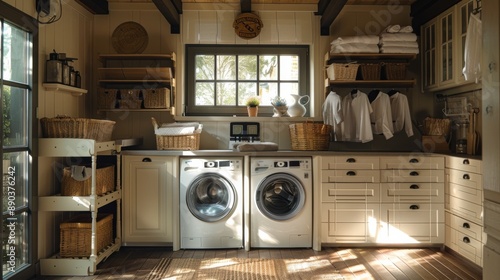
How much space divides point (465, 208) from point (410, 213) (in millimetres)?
490

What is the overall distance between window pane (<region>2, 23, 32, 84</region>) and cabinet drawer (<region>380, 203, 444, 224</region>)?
2.99 m

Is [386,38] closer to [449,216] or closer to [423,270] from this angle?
[449,216]

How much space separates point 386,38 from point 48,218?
3.28 meters

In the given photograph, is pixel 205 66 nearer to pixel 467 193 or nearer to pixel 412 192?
pixel 412 192

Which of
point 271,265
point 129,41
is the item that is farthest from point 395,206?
point 129,41

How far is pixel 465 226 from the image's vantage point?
3.13 m

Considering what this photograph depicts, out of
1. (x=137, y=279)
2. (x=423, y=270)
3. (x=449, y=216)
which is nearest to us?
(x=137, y=279)

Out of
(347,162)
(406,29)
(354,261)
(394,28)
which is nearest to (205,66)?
(347,162)

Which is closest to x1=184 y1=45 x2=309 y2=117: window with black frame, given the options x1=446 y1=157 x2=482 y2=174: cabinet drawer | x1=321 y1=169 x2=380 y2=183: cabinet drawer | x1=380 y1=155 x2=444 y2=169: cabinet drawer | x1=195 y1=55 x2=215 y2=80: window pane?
x1=195 y1=55 x2=215 y2=80: window pane

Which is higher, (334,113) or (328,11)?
(328,11)

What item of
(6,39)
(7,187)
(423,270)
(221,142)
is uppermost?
(6,39)

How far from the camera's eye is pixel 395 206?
11.6 ft

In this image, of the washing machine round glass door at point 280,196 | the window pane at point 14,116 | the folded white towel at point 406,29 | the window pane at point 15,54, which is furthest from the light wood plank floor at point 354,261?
the folded white towel at point 406,29

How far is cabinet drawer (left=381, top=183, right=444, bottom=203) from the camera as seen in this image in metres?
3.52
